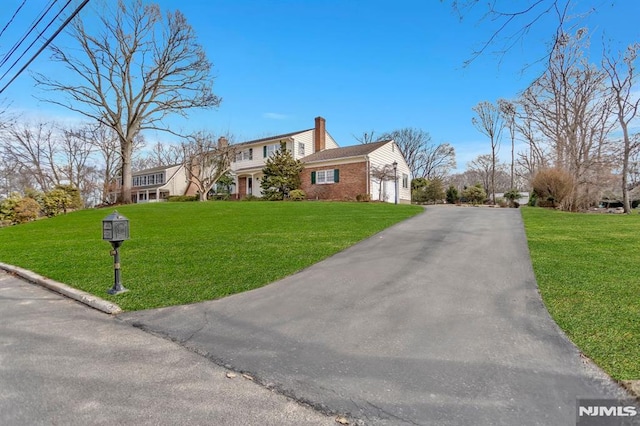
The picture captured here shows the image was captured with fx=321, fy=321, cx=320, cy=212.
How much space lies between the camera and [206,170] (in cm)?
3188

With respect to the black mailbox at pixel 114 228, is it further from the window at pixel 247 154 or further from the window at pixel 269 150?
the window at pixel 247 154

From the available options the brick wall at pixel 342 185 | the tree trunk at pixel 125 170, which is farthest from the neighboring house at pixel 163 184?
the brick wall at pixel 342 185

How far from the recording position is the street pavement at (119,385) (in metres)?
2.28

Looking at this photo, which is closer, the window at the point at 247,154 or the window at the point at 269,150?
the window at the point at 269,150

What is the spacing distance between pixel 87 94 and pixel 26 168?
26.2m

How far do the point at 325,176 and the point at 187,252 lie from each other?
62.0 feet

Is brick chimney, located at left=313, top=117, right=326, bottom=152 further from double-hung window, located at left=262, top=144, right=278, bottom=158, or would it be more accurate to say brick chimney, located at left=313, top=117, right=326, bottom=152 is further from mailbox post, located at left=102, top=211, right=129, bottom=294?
mailbox post, located at left=102, top=211, right=129, bottom=294

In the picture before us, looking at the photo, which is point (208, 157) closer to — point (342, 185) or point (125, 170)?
point (125, 170)

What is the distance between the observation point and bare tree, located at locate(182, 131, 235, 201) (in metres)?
28.9

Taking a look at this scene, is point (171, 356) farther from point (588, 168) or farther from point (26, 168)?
point (26, 168)

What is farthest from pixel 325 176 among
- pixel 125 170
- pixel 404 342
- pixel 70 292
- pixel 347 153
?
pixel 404 342

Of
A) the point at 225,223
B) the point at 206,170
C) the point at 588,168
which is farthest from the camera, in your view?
the point at 206,170

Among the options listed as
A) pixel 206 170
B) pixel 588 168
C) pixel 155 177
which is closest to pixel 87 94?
pixel 206 170

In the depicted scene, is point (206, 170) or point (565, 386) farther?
point (206, 170)
